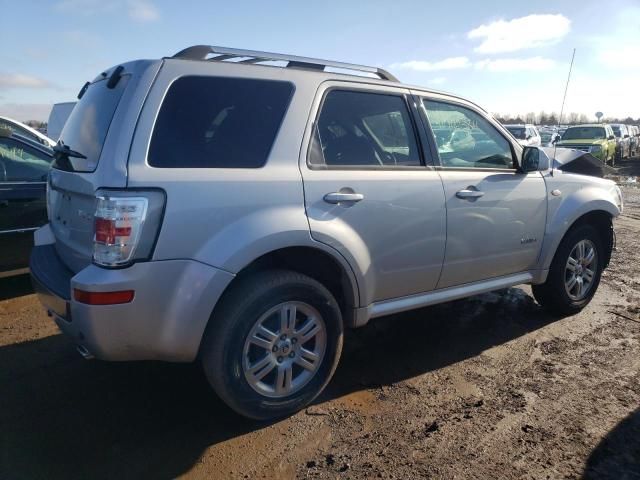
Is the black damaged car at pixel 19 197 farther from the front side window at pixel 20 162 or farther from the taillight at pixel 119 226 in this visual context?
the taillight at pixel 119 226

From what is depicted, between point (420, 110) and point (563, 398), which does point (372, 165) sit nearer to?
point (420, 110)

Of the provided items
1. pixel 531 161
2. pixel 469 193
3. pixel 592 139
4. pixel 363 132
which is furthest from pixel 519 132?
pixel 363 132

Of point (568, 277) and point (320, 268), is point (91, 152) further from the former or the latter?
point (568, 277)

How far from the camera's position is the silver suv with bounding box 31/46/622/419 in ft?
8.15

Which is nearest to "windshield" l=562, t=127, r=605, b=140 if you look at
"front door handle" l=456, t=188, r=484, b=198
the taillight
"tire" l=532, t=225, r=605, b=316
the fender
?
"tire" l=532, t=225, r=605, b=316

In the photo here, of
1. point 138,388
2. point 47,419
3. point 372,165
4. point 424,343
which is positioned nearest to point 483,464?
point 424,343

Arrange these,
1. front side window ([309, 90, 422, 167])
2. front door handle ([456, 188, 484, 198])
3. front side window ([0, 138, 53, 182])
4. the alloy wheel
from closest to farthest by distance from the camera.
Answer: the alloy wheel
front side window ([309, 90, 422, 167])
front door handle ([456, 188, 484, 198])
front side window ([0, 138, 53, 182])

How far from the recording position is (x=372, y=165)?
10.7ft

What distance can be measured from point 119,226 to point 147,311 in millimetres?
433

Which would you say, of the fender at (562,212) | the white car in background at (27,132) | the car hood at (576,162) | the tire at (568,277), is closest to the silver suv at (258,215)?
the fender at (562,212)

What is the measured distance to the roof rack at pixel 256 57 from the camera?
2.86 m

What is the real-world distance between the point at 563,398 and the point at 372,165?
1914 millimetres

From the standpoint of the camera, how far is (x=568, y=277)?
4.59 meters

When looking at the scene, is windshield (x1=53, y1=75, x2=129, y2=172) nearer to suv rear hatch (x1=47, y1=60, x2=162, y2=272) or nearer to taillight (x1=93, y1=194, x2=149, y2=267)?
suv rear hatch (x1=47, y1=60, x2=162, y2=272)
